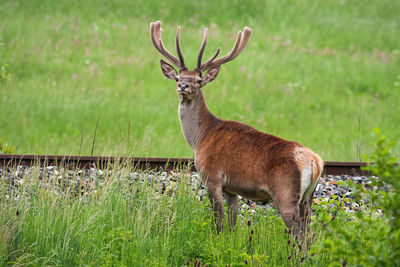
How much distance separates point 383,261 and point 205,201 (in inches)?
114

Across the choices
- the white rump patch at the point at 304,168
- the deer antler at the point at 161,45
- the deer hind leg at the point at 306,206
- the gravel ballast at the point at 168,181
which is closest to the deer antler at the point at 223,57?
the deer antler at the point at 161,45

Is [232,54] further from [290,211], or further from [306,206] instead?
[290,211]

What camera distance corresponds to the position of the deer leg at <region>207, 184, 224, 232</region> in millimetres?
5470

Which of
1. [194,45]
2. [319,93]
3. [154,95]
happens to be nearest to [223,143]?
[154,95]

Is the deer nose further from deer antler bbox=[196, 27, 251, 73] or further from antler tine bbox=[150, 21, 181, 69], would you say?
antler tine bbox=[150, 21, 181, 69]

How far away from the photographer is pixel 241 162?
528 cm

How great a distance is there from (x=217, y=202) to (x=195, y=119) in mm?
1059

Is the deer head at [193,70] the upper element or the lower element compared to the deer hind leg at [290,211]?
upper

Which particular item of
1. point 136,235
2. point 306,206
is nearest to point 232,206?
point 306,206

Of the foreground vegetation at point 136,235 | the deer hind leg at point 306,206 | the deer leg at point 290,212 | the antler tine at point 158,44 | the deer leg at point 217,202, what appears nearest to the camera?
the foreground vegetation at point 136,235

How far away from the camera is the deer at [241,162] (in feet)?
15.9

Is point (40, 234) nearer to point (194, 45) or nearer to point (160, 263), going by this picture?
point (160, 263)

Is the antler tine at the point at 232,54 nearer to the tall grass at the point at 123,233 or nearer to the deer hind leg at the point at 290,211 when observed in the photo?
the tall grass at the point at 123,233

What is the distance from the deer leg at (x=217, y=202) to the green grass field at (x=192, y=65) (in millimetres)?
3878
